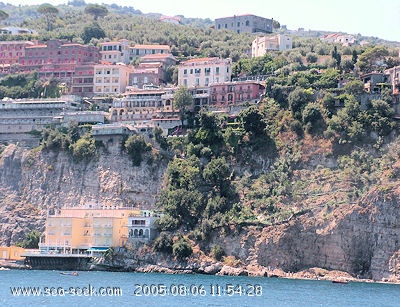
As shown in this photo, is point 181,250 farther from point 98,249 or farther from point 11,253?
point 11,253

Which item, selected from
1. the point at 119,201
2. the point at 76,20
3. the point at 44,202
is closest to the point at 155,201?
the point at 119,201

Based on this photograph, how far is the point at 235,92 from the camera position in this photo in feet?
364

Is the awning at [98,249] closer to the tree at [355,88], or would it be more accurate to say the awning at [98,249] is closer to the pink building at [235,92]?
the pink building at [235,92]

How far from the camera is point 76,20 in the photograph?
15850 cm

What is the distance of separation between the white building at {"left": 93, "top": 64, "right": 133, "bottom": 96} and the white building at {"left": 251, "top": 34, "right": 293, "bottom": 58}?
17.7 meters

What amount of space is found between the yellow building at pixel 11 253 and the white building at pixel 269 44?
1669 inches

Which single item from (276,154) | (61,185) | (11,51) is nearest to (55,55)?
(11,51)

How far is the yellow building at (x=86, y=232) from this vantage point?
9781 cm

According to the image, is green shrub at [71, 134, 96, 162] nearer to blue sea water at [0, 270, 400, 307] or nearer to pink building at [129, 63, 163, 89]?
pink building at [129, 63, 163, 89]

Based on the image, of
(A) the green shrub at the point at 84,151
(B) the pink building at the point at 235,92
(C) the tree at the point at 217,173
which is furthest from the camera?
(B) the pink building at the point at 235,92

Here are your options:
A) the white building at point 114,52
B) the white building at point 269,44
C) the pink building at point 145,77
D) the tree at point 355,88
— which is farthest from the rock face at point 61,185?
the white building at point 269,44

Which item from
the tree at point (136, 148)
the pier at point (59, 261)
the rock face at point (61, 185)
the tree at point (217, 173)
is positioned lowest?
the pier at point (59, 261)

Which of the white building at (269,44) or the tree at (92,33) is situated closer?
the white building at (269,44)

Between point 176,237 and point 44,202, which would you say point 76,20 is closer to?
point 44,202
